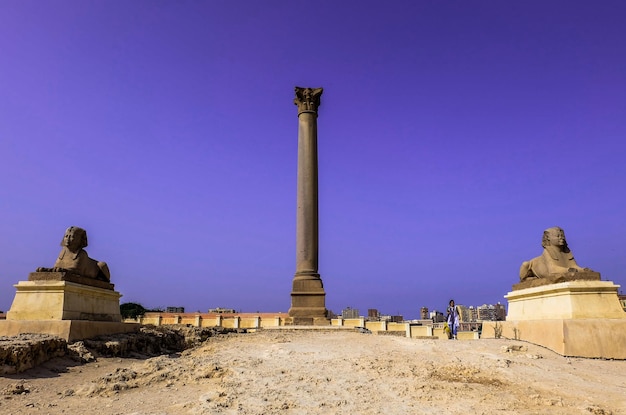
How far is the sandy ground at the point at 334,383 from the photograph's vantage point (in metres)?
4.73

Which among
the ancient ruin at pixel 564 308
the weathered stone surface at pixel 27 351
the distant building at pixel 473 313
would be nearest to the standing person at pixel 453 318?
the ancient ruin at pixel 564 308

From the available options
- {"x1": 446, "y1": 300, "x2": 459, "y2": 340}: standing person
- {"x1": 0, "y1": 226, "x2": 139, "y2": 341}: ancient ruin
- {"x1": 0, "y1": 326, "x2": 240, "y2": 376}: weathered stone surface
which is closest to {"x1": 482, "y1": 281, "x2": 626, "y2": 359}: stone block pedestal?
{"x1": 446, "y1": 300, "x2": 459, "y2": 340}: standing person

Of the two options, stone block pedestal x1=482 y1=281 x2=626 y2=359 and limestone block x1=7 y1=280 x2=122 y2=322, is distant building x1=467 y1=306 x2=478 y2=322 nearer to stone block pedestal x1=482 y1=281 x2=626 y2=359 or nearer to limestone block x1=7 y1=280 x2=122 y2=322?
stone block pedestal x1=482 y1=281 x2=626 y2=359

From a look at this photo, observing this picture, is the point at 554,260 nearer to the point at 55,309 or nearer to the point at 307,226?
the point at 307,226

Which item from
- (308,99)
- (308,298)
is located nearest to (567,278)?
(308,298)

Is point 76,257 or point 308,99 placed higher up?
point 308,99

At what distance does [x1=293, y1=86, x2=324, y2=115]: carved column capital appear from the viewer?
16609 millimetres

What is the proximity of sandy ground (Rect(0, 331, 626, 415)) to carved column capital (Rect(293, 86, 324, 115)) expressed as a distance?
10.4m

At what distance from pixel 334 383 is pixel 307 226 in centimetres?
979

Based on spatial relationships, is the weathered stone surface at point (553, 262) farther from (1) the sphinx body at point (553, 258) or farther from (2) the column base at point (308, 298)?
(2) the column base at point (308, 298)

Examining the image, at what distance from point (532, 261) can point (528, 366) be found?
3666mm

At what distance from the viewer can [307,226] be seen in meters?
15.3

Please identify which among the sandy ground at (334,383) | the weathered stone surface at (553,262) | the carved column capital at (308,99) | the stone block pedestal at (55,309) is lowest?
the sandy ground at (334,383)

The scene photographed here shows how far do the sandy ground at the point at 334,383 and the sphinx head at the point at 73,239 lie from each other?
291 centimetres
